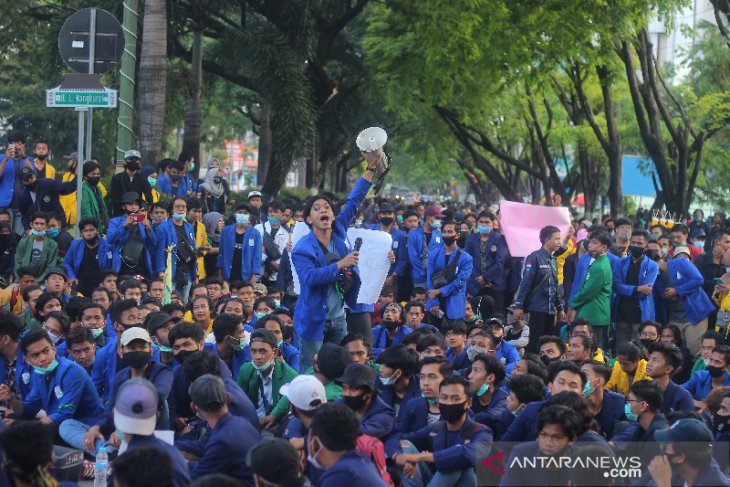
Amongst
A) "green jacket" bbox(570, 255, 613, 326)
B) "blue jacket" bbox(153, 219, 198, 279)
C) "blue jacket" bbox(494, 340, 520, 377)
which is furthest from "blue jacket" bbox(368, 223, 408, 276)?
"blue jacket" bbox(494, 340, 520, 377)

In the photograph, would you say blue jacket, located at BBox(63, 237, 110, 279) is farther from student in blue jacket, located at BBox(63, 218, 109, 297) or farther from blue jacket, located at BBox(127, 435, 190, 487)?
blue jacket, located at BBox(127, 435, 190, 487)

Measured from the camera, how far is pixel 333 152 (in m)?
35.8

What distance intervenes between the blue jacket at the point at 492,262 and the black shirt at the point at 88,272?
499cm

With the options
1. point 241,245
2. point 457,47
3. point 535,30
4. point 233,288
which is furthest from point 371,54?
point 233,288

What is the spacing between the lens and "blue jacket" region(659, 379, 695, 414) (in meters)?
9.60

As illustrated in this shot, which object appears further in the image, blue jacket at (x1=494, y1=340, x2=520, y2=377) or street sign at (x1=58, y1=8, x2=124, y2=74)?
street sign at (x1=58, y1=8, x2=124, y2=74)

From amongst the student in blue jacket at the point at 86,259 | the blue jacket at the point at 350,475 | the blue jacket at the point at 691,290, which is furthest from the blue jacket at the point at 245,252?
the blue jacket at the point at 350,475

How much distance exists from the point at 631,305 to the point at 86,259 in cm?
622

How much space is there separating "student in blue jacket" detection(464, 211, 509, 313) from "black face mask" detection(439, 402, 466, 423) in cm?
798

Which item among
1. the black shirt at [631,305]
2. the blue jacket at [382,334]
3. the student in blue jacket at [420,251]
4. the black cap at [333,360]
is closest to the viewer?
the black cap at [333,360]

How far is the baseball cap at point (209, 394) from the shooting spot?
24.5 ft

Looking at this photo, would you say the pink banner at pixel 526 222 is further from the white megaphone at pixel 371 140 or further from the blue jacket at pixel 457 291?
the white megaphone at pixel 371 140

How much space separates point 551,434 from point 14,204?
403 inches

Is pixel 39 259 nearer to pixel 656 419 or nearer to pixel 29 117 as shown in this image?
pixel 656 419
